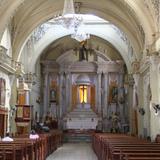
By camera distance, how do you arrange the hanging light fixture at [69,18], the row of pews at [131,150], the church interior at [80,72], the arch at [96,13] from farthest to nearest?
the arch at [96,13], the church interior at [80,72], the hanging light fixture at [69,18], the row of pews at [131,150]

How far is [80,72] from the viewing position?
1160 inches

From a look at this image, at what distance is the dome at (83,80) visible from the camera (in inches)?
1162

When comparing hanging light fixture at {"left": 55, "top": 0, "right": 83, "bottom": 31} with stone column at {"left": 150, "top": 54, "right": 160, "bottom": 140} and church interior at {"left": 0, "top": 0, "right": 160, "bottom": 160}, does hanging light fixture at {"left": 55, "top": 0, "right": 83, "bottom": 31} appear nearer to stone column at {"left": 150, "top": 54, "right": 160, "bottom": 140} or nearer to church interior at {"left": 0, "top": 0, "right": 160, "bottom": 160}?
church interior at {"left": 0, "top": 0, "right": 160, "bottom": 160}

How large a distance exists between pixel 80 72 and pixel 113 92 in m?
2.84

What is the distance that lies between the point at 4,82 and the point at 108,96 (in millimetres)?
11989

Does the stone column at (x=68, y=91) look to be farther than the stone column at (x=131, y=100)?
Yes

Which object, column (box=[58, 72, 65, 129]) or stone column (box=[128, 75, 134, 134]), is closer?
stone column (box=[128, 75, 134, 134])

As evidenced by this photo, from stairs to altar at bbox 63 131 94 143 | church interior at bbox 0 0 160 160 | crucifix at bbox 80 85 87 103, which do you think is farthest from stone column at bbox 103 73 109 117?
stairs to altar at bbox 63 131 94 143

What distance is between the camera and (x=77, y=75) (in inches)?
1172

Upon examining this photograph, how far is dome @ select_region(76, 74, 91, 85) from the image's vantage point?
2952 cm

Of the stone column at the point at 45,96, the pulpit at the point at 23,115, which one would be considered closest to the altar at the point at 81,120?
the stone column at the point at 45,96

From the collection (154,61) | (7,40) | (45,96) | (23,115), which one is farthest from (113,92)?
(154,61)

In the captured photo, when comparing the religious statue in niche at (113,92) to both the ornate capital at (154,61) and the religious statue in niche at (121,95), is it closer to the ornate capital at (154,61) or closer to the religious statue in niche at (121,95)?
the religious statue in niche at (121,95)

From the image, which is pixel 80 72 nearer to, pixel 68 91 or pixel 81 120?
pixel 68 91
